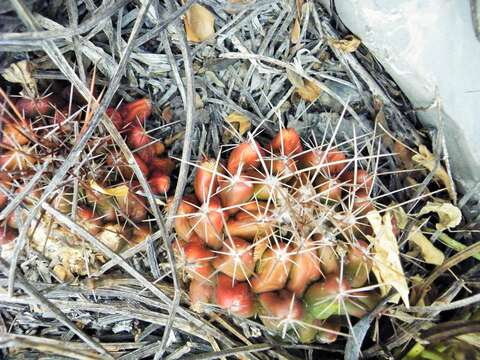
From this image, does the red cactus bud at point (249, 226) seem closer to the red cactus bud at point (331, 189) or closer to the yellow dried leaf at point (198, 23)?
the red cactus bud at point (331, 189)

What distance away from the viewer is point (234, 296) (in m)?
1.06

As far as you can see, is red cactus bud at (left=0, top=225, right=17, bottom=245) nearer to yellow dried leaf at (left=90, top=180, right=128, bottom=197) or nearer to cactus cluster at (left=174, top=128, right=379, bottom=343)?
yellow dried leaf at (left=90, top=180, right=128, bottom=197)

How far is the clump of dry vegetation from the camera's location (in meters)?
1.06

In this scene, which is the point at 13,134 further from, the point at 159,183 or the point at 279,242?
the point at 279,242

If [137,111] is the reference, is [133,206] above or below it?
below

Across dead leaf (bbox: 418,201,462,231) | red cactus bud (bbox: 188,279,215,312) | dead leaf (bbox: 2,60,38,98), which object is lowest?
red cactus bud (bbox: 188,279,215,312)

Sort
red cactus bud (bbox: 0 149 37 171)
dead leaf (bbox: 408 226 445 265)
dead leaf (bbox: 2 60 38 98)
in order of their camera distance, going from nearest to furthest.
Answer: red cactus bud (bbox: 0 149 37 171)
dead leaf (bbox: 2 60 38 98)
dead leaf (bbox: 408 226 445 265)

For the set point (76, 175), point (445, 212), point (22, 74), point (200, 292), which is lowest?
point (200, 292)

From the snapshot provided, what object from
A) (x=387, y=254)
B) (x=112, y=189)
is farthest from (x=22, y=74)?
(x=387, y=254)

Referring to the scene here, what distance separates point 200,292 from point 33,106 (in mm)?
484

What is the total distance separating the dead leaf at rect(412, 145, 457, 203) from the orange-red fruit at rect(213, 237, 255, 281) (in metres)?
0.46

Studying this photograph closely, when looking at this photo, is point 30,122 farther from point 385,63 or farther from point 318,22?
point 385,63

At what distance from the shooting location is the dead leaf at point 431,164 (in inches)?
49.7

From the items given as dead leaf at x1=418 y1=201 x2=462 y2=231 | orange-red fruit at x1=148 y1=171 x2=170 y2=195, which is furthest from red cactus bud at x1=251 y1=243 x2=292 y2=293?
dead leaf at x1=418 y1=201 x2=462 y2=231
